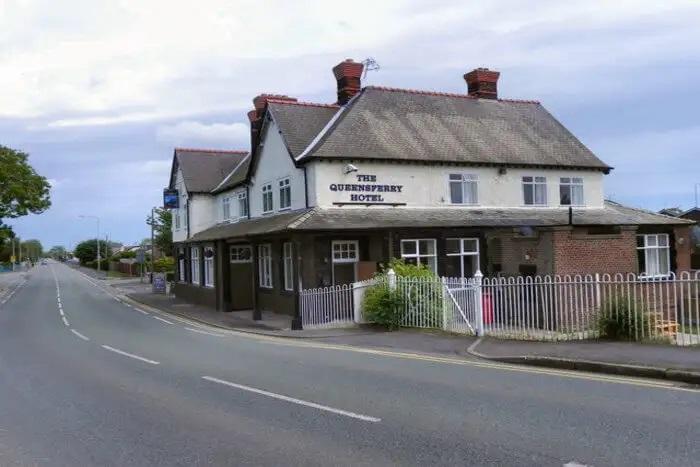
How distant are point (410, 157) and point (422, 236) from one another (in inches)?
123

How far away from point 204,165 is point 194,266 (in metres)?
5.59

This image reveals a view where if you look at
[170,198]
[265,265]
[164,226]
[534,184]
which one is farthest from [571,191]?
[164,226]

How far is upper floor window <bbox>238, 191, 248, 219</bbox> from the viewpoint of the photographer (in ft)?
97.3

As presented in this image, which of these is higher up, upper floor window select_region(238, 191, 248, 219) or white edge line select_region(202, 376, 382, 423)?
upper floor window select_region(238, 191, 248, 219)

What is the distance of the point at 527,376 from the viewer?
970 cm

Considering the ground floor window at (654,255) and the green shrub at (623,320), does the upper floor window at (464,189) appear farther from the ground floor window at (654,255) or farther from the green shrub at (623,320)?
the green shrub at (623,320)

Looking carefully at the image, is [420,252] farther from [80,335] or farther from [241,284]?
[80,335]

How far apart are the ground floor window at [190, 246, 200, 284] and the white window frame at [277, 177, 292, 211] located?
Answer: 34.7ft

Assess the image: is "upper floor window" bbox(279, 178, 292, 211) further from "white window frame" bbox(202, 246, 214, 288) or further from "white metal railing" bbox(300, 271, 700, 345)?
"white window frame" bbox(202, 246, 214, 288)

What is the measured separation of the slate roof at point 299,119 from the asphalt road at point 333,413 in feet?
42.2

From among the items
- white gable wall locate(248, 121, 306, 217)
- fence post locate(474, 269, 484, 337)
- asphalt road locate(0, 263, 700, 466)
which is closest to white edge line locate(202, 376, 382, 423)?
asphalt road locate(0, 263, 700, 466)

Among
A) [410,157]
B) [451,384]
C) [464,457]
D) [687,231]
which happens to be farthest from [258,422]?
[687,231]

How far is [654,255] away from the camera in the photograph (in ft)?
87.4

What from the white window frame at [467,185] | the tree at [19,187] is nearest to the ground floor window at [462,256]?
the white window frame at [467,185]
